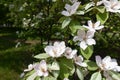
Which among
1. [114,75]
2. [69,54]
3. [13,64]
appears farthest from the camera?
[13,64]

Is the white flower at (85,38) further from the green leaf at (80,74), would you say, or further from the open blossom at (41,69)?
the open blossom at (41,69)

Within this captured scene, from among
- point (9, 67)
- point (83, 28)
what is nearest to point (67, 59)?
point (83, 28)

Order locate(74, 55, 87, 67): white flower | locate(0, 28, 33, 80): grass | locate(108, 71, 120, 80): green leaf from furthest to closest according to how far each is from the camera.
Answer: locate(0, 28, 33, 80): grass < locate(74, 55, 87, 67): white flower < locate(108, 71, 120, 80): green leaf

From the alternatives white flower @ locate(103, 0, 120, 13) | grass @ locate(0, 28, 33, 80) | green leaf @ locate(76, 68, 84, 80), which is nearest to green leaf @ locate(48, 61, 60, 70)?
green leaf @ locate(76, 68, 84, 80)

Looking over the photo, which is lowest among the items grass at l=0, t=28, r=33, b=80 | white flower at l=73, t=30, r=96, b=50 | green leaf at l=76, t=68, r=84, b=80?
grass at l=0, t=28, r=33, b=80

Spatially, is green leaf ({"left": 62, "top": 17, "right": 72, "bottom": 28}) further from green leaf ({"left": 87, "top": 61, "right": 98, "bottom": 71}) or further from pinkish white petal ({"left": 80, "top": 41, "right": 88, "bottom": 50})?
green leaf ({"left": 87, "top": 61, "right": 98, "bottom": 71})

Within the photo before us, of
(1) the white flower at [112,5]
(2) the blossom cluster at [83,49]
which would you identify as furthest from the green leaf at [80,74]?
(1) the white flower at [112,5]

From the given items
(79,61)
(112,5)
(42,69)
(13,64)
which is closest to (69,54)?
(79,61)

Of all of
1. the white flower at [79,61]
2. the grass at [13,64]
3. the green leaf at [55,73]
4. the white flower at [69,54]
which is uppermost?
the white flower at [69,54]

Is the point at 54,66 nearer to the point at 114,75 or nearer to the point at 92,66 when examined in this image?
the point at 92,66

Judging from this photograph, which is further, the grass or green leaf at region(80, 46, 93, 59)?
the grass

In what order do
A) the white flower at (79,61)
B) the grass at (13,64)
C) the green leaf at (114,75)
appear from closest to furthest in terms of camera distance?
the green leaf at (114,75) < the white flower at (79,61) < the grass at (13,64)

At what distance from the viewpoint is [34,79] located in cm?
202

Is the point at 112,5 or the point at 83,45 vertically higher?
the point at 112,5
